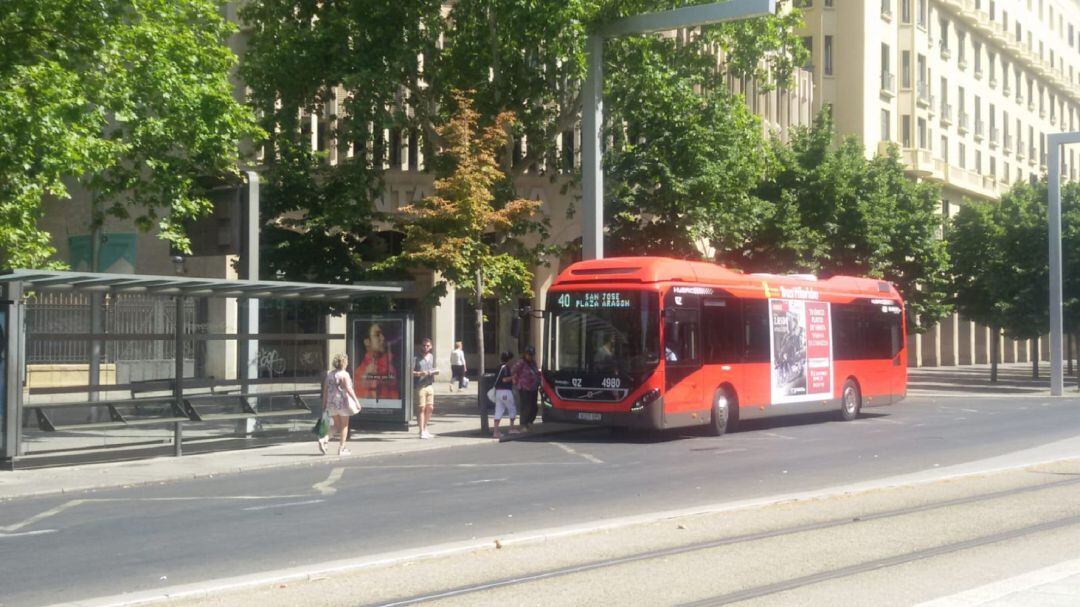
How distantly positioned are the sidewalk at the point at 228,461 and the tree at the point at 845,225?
50.8 ft

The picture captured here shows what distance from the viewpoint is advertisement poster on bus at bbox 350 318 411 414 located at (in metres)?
23.3

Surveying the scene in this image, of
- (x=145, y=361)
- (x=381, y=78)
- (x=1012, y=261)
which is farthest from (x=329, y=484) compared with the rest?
(x=1012, y=261)

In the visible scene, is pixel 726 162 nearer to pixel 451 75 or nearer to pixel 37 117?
pixel 451 75

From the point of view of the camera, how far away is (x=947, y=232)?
53.8 metres

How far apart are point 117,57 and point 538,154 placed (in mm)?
12568

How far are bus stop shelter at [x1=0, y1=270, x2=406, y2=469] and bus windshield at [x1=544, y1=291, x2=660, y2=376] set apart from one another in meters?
3.94

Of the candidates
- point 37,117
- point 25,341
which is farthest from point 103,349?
point 37,117

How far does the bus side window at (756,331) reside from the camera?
24.6 m

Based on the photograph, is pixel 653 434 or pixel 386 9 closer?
pixel 653 434

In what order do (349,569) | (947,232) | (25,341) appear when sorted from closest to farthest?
(349,569) → (25,341) → (947,232)

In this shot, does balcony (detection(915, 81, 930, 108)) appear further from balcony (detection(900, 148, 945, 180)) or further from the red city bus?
the red city bus

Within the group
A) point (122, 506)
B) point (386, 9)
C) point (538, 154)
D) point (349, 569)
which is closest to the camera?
point (349, 569)

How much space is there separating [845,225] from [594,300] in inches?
830

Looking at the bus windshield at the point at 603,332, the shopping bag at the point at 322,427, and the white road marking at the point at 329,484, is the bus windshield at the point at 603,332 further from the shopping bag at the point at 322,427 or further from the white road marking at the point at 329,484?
the white road marking at the point at 329,484
